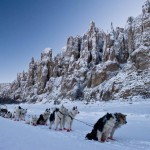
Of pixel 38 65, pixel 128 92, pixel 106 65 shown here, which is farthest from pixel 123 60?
pixel 38 65

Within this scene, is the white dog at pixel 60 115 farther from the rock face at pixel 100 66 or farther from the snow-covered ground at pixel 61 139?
the rock face at pixel 100 66

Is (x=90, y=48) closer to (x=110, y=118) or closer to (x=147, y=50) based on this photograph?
(x=147, y=50)

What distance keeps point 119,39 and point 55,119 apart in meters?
102

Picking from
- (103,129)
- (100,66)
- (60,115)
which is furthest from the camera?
(100,66)

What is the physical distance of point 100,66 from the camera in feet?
349

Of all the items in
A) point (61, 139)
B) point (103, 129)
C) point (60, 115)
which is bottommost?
point (61, 139)

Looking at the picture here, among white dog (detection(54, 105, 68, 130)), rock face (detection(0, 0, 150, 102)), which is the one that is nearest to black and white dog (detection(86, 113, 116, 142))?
white dog (detection(54, 105, 68, 130))

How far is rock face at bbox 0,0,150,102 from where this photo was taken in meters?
82.6

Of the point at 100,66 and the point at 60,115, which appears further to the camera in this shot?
the point at 100,66

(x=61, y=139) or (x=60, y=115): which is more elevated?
(x=60, y=115)

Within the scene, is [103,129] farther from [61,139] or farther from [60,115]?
[60,115]

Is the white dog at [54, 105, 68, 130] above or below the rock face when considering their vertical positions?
below

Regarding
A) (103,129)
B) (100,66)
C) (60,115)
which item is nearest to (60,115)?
(60,115)

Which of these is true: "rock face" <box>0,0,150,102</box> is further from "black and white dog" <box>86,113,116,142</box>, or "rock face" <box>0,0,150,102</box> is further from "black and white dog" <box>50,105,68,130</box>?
"black and white dog" <box>86,113,116,142</box>
